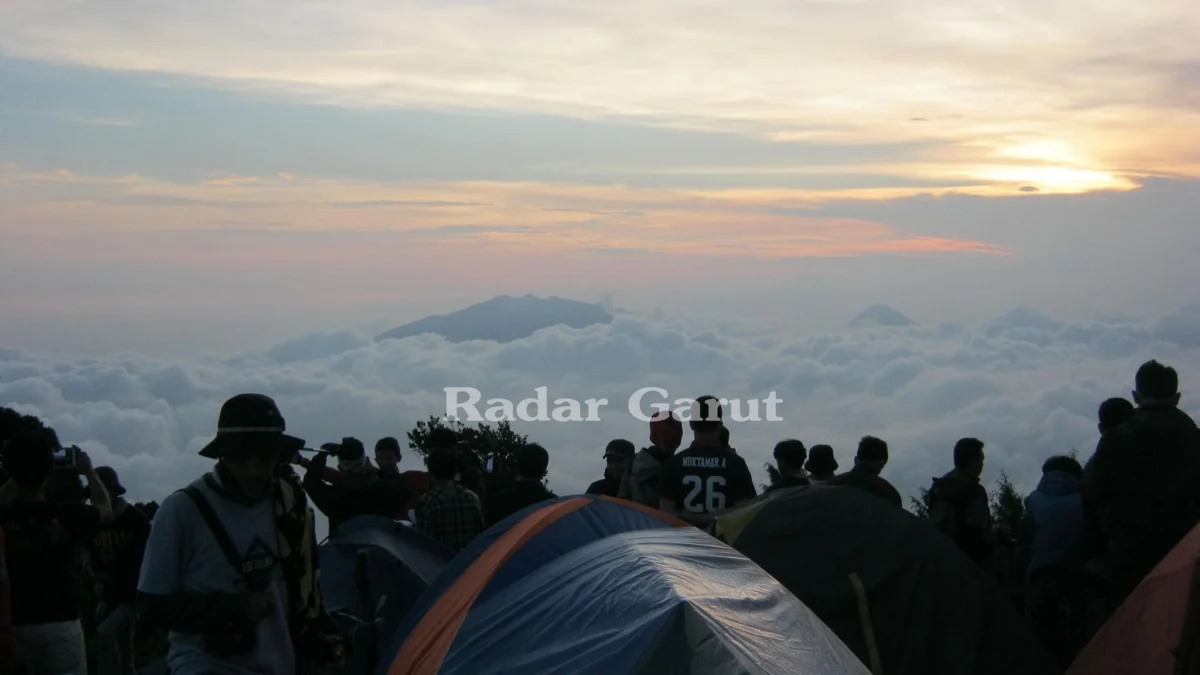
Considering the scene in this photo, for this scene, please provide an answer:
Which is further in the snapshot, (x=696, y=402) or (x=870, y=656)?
(x=696, y=402)

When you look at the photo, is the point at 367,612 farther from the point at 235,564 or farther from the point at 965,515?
the point at 965,515

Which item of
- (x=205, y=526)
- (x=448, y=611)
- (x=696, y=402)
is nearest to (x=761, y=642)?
(x=448, y=611)

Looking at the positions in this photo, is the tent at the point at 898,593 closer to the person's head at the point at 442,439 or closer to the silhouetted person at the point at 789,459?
the silhouetted person at the point at 789,459

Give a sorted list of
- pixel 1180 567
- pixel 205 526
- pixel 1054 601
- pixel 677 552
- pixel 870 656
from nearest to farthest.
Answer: pixel 205 526, pixel 677 552, pixel 1180 567, pixel 870 656, pixel 1054 601

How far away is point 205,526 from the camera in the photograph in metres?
4.79

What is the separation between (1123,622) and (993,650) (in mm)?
700

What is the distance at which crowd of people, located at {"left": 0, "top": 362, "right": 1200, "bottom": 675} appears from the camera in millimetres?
4789

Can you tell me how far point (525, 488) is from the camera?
947 centimetres

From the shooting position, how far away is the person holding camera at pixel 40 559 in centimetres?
638

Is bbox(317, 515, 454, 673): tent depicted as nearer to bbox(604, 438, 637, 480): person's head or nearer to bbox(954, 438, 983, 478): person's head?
bbox(604, 438, 637, 480): person's head

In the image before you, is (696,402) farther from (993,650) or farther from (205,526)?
(205,526)

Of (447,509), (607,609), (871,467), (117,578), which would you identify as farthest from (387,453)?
(607,609)

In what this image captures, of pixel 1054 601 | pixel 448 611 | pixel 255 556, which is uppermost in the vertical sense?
pixel 255 556

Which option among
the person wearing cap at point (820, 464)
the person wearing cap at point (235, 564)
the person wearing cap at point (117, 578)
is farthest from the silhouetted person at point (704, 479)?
the person wearing cap at point (235, 564)
